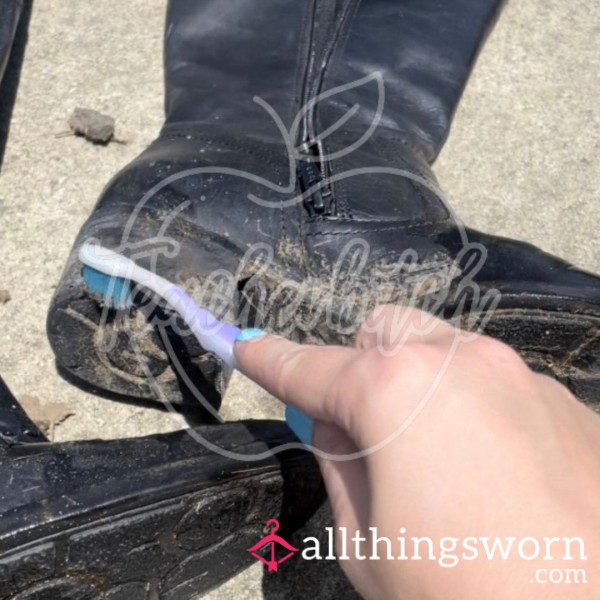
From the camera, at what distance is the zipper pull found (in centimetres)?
109

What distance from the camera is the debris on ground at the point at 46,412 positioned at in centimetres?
114

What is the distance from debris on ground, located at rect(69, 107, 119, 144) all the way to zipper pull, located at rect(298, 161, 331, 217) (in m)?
0.40

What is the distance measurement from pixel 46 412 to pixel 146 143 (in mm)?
465

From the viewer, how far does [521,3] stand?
1.61m

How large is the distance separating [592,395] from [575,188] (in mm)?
453

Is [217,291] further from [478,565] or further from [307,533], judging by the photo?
[478,565]

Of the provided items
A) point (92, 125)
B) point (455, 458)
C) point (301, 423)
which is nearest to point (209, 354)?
point (301, 423)

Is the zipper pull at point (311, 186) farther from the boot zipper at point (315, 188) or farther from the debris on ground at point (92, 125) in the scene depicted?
the debris on ground at point (92, 125)

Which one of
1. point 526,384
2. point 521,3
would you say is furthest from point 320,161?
point 521,3

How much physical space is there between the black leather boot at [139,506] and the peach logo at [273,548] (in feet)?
0.03

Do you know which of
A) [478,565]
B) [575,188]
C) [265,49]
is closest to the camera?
[478,565]

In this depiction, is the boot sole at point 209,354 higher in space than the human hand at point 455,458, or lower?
lower

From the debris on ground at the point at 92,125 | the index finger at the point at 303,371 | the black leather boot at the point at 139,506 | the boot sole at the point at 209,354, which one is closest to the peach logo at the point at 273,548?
the black leather boot at the point at 139,506

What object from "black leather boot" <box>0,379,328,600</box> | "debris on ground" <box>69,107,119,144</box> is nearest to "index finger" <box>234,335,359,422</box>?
"black leather boot" <box>0,379,328,600</box>
